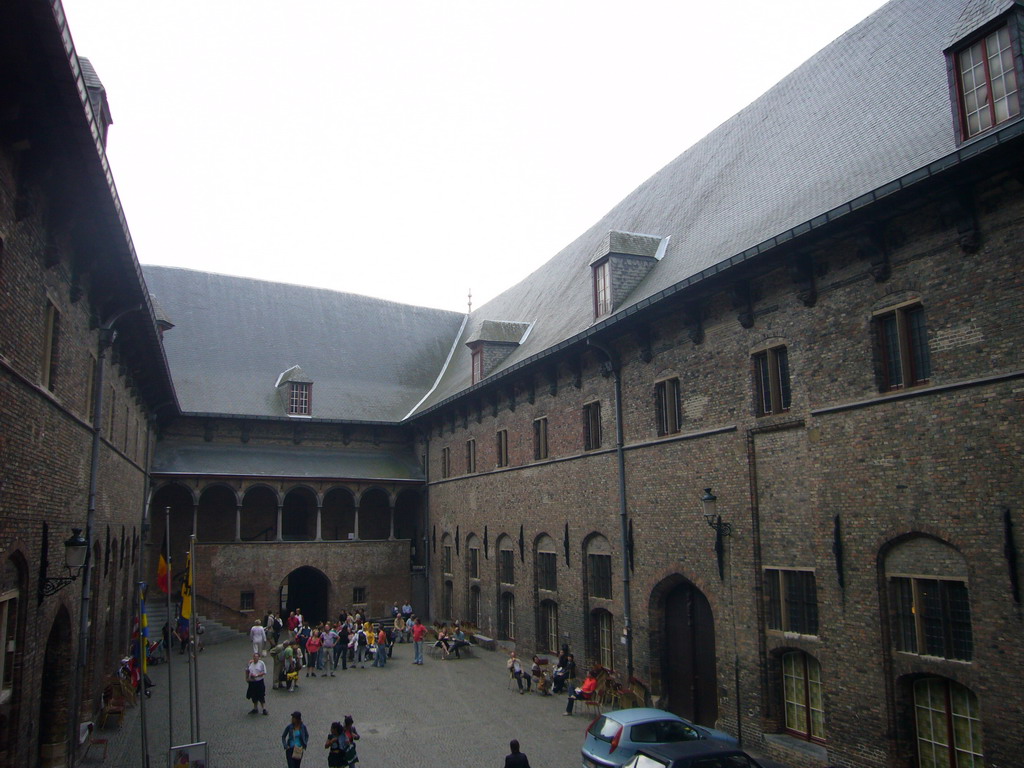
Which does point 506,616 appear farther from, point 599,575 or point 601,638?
point 599,575

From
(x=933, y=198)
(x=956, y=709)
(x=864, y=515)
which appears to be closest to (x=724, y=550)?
(x=864, y=515)

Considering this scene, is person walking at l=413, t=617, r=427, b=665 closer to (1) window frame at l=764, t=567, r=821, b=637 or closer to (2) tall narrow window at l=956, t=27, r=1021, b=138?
(1) window frame at l=764, t=567, r=821, b=637

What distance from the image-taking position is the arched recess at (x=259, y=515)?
36.3 m

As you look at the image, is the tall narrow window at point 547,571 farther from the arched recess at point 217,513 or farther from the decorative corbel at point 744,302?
the arched recess at point 217,513

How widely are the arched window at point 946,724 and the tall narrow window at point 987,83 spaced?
27.1ft

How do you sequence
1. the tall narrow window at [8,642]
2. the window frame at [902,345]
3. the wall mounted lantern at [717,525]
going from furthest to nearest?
the wall mounted lantern at [717,525] → the window frame at [902,345] → the tall narrow window at [8,642]

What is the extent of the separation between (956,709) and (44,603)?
1336cm

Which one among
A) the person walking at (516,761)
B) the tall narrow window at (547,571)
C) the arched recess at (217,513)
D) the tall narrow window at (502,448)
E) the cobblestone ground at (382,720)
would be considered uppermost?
the tall narrow window at (502,448)

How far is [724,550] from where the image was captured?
16438 millimetres

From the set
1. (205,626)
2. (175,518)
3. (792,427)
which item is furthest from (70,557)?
(175,518)

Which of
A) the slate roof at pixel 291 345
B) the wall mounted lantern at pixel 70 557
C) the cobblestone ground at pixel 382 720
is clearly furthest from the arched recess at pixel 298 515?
the wall mounted lantern at pixel 70 557

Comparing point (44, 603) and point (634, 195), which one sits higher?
point (634, 195)

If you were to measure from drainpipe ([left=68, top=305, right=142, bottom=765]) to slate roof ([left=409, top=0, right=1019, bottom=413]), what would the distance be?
36.0ft

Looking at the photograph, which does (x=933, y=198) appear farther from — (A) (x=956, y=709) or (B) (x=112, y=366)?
(B) (x=112, y=366)
